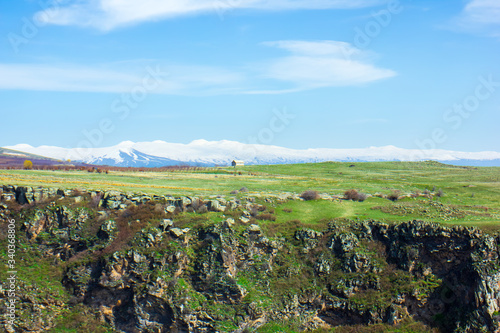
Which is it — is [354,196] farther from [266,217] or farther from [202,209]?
[202,209]

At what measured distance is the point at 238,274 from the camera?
45.2 meters

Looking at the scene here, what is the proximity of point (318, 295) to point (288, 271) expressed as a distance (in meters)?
4.19

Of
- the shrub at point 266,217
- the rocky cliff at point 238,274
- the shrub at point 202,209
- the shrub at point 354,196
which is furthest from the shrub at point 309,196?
the shrub at point 202,209

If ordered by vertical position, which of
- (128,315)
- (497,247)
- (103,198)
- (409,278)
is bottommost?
(128,315)

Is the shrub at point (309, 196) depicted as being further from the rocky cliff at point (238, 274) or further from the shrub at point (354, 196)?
the rocky cliff at point (238, 274)

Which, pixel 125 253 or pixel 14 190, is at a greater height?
pixel 14 190

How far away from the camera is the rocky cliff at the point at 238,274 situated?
41.1m

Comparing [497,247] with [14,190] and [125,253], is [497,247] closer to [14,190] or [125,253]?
[125,253]

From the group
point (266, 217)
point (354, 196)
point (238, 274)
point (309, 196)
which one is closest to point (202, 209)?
point (266, 217)

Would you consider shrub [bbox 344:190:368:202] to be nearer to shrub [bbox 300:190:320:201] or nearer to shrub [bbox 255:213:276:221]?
shrub [bbox 300:190:320:201]

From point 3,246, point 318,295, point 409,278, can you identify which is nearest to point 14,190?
point 3,246

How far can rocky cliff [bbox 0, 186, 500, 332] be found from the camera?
4109 cm

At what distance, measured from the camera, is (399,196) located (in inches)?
2532

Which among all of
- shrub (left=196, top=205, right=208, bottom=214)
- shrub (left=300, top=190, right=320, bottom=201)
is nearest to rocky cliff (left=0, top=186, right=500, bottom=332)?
shrub (left=196, top=205, right=208, bottom=214)
